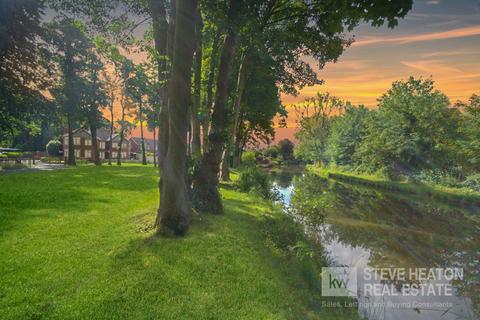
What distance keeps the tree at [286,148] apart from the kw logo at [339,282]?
302 ft

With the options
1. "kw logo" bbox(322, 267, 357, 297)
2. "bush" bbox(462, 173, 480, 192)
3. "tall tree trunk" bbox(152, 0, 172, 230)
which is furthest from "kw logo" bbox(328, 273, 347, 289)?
"bush" bbox(462, 173, 480, 192)

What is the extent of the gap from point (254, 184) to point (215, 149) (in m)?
10.7

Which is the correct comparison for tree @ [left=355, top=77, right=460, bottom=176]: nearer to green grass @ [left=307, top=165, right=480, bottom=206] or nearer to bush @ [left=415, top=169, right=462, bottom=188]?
bush @ [left=415, top=169, right=462, bottom=188]

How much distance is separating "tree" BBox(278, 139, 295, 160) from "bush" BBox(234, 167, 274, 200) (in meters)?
79.3

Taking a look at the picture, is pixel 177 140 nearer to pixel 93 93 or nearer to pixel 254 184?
pixel 254 184

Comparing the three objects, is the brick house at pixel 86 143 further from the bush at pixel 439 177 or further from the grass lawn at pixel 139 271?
the bush at pixel 439 177

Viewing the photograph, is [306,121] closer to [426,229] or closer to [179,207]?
[426,229]

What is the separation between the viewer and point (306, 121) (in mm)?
87812

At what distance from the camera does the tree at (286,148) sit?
4011 inches

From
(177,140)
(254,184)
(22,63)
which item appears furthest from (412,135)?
(22,63)

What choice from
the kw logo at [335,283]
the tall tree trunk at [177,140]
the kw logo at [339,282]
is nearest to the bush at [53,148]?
the tall tree trunk at [177,140]

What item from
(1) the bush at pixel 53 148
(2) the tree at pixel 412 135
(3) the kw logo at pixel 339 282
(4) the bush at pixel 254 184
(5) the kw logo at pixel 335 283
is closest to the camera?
(3) the kw logo at pixel 339 282

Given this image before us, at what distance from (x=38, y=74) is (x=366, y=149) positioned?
45.7 meters

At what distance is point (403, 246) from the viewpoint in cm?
1345
